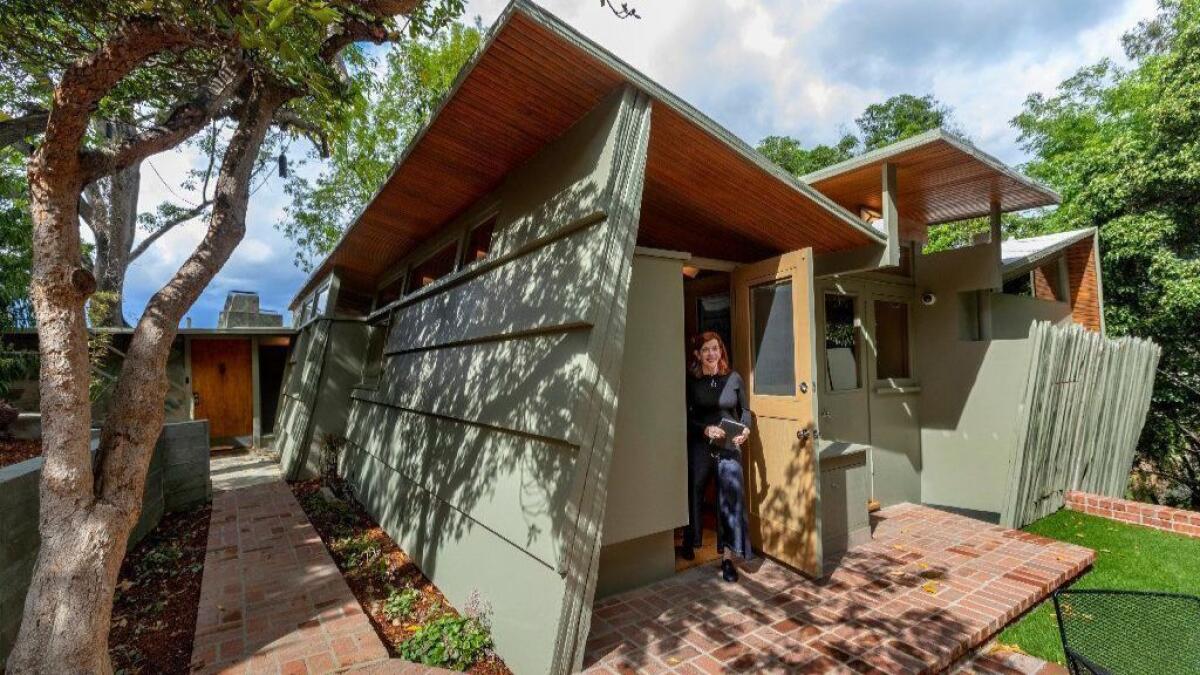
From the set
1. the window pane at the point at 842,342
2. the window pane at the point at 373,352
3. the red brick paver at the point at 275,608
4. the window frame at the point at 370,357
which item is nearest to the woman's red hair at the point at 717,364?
the window pane at the point at 842,342

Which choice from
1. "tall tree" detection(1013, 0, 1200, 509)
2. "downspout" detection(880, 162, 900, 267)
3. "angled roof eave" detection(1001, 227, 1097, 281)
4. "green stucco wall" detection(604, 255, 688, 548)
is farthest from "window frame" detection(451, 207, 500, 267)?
"tall tree" detection(1013, 0, 1200, 509)

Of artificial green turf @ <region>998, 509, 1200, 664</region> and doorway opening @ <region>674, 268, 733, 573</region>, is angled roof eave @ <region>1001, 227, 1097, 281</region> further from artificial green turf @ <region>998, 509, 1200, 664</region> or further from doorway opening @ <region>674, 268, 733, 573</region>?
doorway opening @ <region>674, 268, 733, 573</region>

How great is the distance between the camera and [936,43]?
44.9 feet

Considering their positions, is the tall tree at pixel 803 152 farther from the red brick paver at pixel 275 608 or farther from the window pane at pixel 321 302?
the red brick paver at pixel 275 608

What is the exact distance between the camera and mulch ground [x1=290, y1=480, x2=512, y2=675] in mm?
3273

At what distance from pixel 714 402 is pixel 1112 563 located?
12.8 ft

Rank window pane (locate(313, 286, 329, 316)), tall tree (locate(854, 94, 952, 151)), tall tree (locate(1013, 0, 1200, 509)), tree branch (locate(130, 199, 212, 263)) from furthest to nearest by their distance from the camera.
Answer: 1. tall tree (locate(854, 94, 952, 151))
2. tree branch (locate(130, 199, 212, 263))
3. window pane (locate(313, 286, 329, 316))
4. tall tree (locate(1013, 0, 1200, 509))

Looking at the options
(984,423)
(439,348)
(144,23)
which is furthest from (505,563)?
(984,423)

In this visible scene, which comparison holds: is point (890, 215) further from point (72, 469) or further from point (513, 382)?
point (72, 469)

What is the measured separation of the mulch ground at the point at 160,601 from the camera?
3.10 metres

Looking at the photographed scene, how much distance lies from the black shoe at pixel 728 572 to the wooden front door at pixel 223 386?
13156 millimetres

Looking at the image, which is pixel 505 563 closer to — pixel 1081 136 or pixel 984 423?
pixel 984 423

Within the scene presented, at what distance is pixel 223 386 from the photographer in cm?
1233

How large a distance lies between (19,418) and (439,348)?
272 inches
